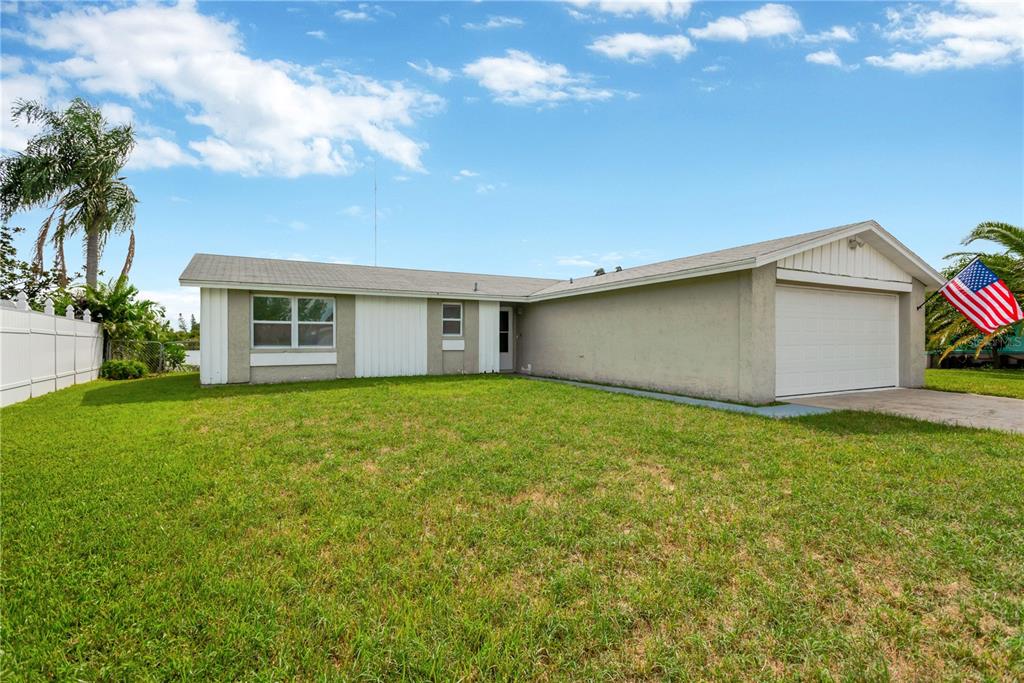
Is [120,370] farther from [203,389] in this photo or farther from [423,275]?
[423,275]

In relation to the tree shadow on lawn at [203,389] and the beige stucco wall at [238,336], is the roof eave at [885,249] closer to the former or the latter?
the tree shadow on lawn at [203,389]

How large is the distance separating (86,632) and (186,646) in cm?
59

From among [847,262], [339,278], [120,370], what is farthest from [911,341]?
[120,370]

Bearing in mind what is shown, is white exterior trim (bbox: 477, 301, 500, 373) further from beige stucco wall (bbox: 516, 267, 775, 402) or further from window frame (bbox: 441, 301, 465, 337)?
beige stucco wall (bbox: 516, 267, 775, 402)

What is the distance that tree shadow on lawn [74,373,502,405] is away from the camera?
9750mm

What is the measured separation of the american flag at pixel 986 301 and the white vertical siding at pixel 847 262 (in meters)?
1.55

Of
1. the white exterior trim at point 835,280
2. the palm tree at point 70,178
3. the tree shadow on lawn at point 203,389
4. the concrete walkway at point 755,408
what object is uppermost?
the palm tree at point 70,178

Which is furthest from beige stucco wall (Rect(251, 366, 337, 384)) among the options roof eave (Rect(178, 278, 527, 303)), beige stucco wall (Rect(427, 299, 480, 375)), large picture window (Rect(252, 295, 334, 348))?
beige stucco wall (Rect(427, 299, 480, 375))

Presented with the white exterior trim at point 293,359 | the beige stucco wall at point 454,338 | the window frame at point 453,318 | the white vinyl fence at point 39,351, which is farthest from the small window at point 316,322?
the white vinyl fence at point 39,351

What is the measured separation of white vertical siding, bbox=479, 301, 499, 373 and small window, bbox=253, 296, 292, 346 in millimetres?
5767

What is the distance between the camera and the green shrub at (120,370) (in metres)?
14.5

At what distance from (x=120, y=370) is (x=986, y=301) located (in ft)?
73.6

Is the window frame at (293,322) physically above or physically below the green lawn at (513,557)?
above

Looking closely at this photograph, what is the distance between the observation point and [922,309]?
39.4ft
